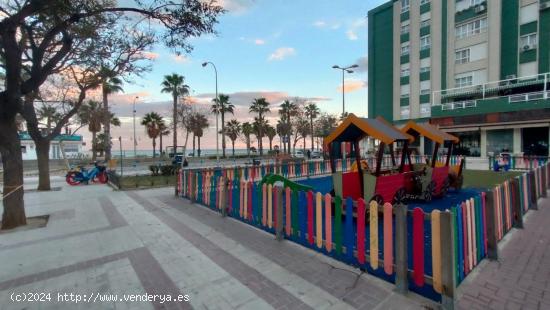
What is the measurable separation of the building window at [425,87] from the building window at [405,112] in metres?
2.50

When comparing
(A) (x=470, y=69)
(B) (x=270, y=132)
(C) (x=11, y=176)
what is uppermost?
(A) (x=470, y=69)

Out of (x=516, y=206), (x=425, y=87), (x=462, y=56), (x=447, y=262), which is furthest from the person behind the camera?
(x=425, y=87)

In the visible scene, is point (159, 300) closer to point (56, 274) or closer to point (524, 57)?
point (56, 274)

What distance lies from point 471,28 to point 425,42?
4796mm

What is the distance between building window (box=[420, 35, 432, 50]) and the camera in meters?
32.8

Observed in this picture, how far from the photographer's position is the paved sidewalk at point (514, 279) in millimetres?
2934

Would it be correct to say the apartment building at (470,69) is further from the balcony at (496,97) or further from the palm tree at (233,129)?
the palm tree at (233,129)

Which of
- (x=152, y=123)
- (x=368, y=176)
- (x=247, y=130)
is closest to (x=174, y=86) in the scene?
(x=152, y=123)

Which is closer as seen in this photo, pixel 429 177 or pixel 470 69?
pixel 429 177

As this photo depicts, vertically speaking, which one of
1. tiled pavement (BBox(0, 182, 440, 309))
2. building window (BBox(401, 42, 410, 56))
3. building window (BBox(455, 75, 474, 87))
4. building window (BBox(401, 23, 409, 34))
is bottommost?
tiled pavement (BBox(0, 182, 440, 309))

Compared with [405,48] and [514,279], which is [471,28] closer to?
[405,48]

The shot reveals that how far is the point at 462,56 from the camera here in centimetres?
3036

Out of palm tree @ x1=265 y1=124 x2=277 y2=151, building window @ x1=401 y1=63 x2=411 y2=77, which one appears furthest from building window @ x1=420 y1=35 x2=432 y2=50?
palm tree @ x1=265 y1=124 x2=277 y2=151

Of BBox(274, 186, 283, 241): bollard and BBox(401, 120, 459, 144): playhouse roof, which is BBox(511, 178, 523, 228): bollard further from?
BBox(274, 186, 283, 241): bollard
